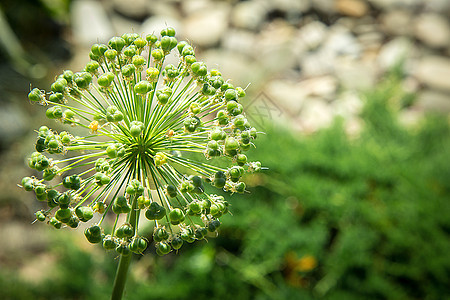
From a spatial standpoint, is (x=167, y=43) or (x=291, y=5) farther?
(x=291, y=5)

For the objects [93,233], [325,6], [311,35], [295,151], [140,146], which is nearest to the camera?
[93,233]

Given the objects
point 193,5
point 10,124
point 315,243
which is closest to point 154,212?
point 315,243

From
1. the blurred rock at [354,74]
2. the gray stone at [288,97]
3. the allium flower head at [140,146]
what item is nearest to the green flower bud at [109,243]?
the allium flower head at [140,146]

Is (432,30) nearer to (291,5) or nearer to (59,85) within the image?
(291,5)

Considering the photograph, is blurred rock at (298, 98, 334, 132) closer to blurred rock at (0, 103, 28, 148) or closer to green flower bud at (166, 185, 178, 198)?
blurred rock at (0, 103, 28, 148)

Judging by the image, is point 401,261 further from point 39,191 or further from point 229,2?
point 229,2

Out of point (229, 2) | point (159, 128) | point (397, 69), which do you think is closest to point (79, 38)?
point (229, 2)
